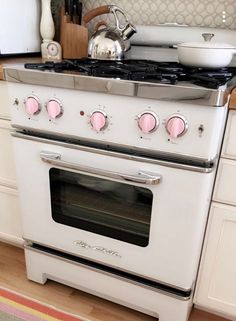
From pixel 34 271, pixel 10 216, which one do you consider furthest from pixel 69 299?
pixel 10 216

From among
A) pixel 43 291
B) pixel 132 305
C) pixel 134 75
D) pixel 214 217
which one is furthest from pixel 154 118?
pixel 43 291

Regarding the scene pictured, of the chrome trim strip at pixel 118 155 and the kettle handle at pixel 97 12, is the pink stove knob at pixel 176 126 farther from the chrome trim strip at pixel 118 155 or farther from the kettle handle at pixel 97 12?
the kettle handle at pixel 97 12

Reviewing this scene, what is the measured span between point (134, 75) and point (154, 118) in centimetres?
14

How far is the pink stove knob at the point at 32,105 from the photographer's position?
97 cm

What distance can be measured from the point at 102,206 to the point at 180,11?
921mm

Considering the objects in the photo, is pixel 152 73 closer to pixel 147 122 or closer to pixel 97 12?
pixel 147 122

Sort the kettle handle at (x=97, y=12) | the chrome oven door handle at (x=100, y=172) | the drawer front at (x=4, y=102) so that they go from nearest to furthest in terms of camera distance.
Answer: the chrome oven door handle at (x=100, y=172) < the drawer front at (x=4, y=102) < the kettle handle at (x=97, y=12)

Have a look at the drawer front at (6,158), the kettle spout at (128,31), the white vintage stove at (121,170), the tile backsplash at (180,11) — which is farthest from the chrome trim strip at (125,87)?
the tile backsplash at (180,11)

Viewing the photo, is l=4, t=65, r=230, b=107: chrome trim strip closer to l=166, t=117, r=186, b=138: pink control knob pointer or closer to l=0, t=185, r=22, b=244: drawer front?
l=166, t=117, r=186, b=138: pink control knob pointer

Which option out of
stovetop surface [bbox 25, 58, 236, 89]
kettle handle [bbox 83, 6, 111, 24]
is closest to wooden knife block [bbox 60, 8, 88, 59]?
kettle handle [bbox 83, 6, 111, 24]

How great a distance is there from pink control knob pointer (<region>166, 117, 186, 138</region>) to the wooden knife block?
76 centimetres

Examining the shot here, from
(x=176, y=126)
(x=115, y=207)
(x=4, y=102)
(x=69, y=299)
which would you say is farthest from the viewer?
(x=69, y=299)

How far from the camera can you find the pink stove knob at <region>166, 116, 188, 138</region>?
2.64 ft

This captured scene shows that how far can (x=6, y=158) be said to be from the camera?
1.24 metres
